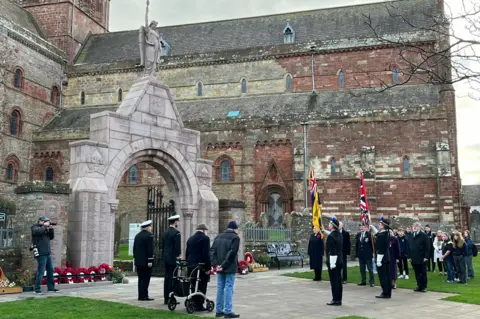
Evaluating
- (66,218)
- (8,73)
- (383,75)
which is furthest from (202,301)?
(8,73)

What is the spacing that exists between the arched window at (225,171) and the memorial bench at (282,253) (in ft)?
43.4

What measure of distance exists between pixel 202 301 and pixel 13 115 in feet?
104

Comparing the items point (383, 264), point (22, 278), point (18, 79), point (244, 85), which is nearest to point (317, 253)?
point (383, 264)

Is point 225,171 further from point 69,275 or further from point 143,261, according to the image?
point 143,261

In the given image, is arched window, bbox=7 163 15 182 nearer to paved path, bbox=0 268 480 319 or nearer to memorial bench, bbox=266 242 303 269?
memorial bench, bbox=266 242 303 269

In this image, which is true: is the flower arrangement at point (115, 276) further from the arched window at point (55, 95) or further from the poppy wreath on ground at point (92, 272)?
the arched window at point (55, 95)

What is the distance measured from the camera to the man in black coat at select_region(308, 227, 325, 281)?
1557 cm

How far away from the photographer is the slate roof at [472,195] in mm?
80875

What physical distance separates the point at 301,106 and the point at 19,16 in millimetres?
23883

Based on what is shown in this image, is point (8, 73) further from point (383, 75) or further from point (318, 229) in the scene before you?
point (318, 229)

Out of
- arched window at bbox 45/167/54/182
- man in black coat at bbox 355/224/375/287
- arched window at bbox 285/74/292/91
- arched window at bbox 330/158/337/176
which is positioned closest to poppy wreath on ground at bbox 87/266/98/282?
man in black coat at bbox 355/224/375/287

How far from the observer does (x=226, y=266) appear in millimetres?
9203

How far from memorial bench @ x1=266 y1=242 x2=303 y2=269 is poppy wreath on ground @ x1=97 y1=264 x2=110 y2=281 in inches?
309

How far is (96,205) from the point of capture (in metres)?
13.8
